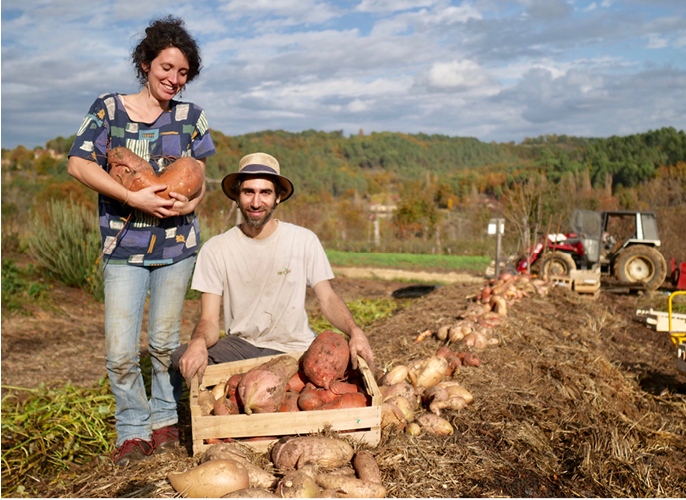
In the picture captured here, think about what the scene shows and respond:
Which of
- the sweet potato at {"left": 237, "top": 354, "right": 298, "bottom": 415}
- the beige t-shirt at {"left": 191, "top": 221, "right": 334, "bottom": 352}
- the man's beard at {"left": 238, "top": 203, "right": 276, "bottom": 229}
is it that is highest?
the man's beard at {"left": 238, "top": 203, "right": 276, "bottom": 229}

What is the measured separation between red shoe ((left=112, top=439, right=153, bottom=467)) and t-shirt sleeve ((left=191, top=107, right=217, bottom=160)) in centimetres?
170

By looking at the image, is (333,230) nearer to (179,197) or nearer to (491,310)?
(491,310)

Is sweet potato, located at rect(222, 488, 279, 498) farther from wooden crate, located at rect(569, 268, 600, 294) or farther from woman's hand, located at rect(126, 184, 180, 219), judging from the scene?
wooden crate, located at rect(569, 268, 600, 294)

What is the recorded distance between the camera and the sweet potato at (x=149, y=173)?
266 centimetres

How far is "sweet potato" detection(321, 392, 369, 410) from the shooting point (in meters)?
2.56

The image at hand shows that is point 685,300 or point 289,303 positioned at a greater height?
point 289,303

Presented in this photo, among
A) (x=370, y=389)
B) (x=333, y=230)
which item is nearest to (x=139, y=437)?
(x=370, y=389)

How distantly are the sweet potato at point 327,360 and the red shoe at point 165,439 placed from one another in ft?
3.06

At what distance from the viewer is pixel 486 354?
4.59 meters

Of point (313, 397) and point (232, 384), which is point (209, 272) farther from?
point (313, 397)

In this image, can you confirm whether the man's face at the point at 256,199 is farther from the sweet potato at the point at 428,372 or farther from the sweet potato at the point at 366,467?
the sweet potato at the point at 428,372

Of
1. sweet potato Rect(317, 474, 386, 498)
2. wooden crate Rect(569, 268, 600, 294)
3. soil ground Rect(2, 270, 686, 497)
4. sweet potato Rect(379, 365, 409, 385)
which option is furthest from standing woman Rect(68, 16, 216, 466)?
wooden crate Rect(569, 268, 600, 294)

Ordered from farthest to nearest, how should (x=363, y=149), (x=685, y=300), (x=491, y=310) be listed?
(x=363, y=149) → (x=685, y=300) → (x=491, y=310)

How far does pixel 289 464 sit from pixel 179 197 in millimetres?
1489
